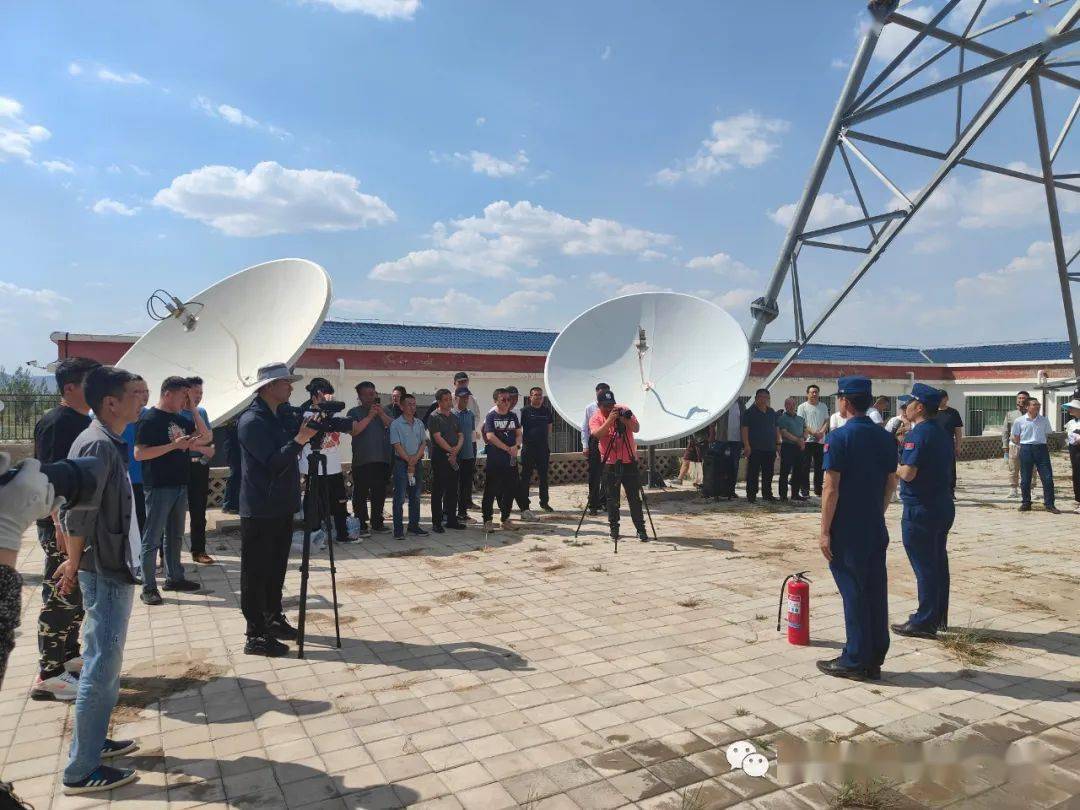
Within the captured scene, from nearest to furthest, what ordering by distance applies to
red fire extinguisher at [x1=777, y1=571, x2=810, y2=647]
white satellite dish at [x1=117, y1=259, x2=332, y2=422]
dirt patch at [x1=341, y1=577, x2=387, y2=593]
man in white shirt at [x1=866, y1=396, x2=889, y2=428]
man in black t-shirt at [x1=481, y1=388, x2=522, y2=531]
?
red fire extinguisher at [x1=777, y1=571, x2=810, y2=647]
dirt patch at [x1=341, y1=577, x2=387, y2=593]
white satellite dish at [x1=117, y1=259, x2=332, y2=422]
man in black t-shirt at [x1=481, y1=388, x2=522, y2=531]
man in white shirt at [x1=866, y1=396, x2=889, y2=428]

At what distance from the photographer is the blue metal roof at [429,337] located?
65.9 ft

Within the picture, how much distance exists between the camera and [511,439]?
9.09m

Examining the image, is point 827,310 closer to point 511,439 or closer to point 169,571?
point 511,439

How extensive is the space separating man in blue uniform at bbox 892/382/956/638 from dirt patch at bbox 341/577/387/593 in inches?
167

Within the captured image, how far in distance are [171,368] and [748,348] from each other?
7.46 m

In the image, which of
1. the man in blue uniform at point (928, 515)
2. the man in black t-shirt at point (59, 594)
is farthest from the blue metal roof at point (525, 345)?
the man in black t-shirt at point (59, 594)

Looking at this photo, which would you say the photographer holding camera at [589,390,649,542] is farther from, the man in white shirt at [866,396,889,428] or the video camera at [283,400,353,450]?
the man in white shirt at [866,396,889,428]

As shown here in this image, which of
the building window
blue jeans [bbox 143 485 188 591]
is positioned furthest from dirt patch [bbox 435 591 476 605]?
the building window

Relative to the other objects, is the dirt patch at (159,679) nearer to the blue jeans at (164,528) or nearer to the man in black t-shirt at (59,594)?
the man in black t-shirt at (59,594)

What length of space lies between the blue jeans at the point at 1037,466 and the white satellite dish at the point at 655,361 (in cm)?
456

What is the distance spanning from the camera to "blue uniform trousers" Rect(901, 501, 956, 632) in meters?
4.81

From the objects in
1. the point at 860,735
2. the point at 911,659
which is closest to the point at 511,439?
the point at 911,659

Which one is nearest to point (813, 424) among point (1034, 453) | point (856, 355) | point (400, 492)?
point (1034, 453)

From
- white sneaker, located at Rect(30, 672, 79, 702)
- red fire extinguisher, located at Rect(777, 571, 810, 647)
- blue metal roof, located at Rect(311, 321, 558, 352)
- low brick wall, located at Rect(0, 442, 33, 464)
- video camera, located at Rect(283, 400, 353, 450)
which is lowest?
white sneaker, located at Rect(30, 672, 79, 702)
